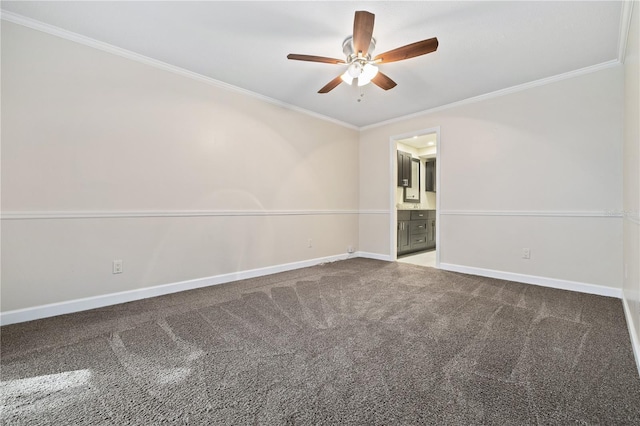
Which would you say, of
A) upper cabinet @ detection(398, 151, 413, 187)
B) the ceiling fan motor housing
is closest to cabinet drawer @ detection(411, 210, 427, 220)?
upper cabinet @ detection(398, 151, 413, 187)

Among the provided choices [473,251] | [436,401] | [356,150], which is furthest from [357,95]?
[436,401]

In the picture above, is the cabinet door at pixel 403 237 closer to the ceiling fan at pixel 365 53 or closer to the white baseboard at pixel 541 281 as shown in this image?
the white baseboard at pixel 541 281

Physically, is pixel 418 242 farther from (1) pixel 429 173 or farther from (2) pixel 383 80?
(2) pixel 383 80

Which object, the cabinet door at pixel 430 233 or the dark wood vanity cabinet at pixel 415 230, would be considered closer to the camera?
the dark wood vanity cabinet at pixel 415 230

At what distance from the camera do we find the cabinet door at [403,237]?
5016mm

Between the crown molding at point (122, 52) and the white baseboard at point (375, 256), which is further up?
the crown molding at point (122, 52)

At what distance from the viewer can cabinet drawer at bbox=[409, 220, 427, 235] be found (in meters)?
5.47

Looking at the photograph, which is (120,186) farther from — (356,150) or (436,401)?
(356,150)

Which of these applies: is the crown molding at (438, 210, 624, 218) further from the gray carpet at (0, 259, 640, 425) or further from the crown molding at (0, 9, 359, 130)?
the crown molding at (0, 9, 359, 130)

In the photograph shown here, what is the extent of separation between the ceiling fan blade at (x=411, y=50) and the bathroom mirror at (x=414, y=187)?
152 inches

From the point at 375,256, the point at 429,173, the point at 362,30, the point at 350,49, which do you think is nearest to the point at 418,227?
the point at 375,256

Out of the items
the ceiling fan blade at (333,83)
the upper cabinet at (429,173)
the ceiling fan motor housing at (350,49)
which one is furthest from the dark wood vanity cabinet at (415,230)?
the ceiling fan motor housing at (350,49)

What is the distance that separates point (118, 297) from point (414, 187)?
5.57 metres

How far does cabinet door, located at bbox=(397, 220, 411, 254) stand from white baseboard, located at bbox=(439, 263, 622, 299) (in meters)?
1.09
